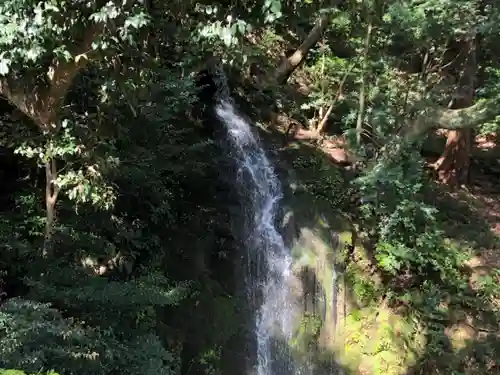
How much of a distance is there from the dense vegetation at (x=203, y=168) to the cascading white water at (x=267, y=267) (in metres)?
0.47

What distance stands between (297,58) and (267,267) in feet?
18.4

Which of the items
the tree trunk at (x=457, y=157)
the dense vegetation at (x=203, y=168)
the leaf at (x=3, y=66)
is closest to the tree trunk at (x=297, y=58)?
the dense vegetation at (x=203, y=168)

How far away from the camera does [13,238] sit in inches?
235

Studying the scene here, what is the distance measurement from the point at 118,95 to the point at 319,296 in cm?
508

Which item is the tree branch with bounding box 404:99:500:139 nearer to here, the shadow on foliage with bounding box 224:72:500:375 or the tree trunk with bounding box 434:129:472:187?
the shadow on foliage with bounding box 224:72:500:375

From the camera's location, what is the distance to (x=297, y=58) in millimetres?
12047

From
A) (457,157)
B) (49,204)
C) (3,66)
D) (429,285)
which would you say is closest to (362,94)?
(457,157)

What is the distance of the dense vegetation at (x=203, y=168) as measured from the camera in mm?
4625

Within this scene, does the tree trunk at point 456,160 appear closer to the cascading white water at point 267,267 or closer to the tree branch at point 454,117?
the tree branch at point 454,117

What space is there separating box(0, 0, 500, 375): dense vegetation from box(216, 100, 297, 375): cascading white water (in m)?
0.47

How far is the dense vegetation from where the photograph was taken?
4625mm

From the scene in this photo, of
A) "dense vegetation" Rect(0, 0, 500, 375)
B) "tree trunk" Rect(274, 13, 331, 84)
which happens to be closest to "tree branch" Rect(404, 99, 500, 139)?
"dense vegetation" Rect(0, 0, 500, 375)

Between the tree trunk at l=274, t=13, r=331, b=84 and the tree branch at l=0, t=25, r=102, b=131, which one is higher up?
the tree trunk at l=274, t=13, r=331, b=84

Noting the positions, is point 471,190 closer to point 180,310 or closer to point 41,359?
point 180,310
